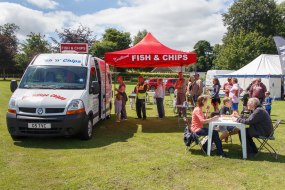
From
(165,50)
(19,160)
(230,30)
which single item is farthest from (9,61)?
(19,160)

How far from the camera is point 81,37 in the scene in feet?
137

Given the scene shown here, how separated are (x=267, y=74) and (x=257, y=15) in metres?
30.6

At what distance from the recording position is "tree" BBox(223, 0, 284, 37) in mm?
50469

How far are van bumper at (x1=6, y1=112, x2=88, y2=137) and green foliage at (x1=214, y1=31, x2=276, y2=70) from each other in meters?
43.6

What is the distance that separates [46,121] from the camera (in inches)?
300

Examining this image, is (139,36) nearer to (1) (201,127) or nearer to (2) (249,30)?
(2) (249,30)

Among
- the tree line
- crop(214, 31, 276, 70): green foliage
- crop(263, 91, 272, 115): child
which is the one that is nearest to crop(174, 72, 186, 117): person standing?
crop(263, 91, 272, 115): child

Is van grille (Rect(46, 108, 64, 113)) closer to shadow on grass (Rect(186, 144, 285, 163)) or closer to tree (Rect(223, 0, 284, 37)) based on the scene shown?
shadow on grass (Rect(186, 144, 285, 163))

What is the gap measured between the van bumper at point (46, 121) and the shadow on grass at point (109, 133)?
33 cm

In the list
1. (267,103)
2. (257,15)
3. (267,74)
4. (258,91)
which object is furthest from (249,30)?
(258,91)

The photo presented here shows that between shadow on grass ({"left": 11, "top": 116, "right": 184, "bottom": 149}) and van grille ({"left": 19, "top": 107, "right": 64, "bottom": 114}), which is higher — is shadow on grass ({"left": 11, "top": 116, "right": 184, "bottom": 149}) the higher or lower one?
the lower one

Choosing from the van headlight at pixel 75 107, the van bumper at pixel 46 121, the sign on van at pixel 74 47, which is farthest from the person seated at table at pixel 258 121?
the sign on van at pixel 74 47

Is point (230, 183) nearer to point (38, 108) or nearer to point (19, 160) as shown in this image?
point (19, 160)

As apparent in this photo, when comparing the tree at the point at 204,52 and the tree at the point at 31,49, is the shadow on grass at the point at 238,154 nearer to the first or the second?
the tree at the point at 31,49
